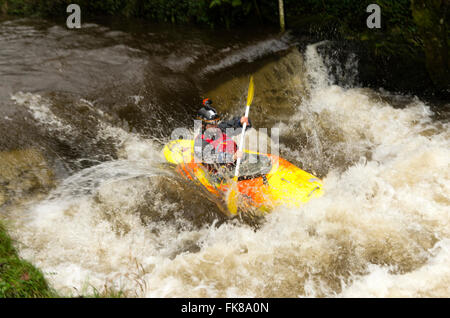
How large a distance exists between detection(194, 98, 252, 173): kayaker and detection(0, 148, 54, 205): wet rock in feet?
7.17

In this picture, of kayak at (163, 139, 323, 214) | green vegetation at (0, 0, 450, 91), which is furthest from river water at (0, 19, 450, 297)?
green vegetation at (0, 0, 450, 91)

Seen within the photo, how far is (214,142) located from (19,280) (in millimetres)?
2508

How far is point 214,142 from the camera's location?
4242 millimetres

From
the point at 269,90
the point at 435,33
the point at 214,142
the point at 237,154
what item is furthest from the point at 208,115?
the point at 435,33

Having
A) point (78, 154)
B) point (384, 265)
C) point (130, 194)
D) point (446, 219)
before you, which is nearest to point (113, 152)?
point (78, 154)

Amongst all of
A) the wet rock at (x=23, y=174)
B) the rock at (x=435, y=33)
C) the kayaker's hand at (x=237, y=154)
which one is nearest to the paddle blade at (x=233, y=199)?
the kayaker's hand at (x=237, y=154)

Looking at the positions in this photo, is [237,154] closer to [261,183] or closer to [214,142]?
[214,142]

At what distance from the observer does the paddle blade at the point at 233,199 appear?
Result: 427 centimetres

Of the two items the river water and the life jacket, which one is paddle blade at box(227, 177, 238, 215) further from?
the life jacket

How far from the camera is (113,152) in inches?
213

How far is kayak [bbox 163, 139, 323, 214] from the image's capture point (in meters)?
4.30

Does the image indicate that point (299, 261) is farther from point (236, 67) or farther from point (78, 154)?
point (236, 67)
